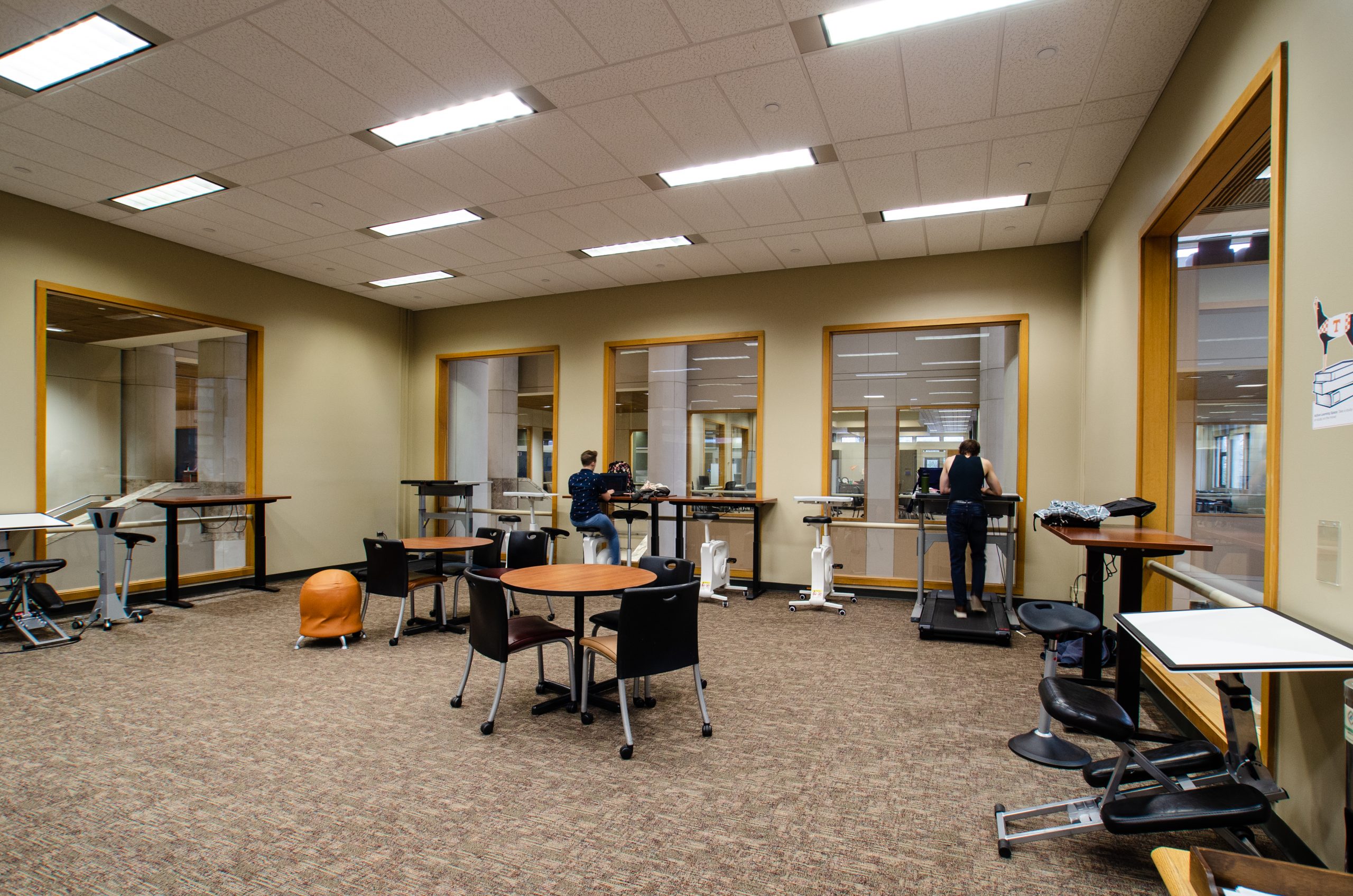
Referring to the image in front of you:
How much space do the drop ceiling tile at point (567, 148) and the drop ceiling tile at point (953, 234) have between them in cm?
Answer: 297

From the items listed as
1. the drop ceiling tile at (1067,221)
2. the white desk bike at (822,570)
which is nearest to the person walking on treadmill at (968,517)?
the white desk bike at (822,570)

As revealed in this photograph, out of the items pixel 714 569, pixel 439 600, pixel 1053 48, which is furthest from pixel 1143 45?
pixel 439 600

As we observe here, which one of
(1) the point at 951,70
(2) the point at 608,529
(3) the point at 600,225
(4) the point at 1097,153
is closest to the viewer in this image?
(1) the point at 951,70

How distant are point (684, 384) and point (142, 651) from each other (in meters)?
5.91

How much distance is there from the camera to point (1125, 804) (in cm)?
216

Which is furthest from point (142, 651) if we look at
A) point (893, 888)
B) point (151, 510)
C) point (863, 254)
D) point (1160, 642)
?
point (863, 254)

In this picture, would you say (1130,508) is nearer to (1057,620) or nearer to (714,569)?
(1057,620)

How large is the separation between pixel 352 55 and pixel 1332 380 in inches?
183

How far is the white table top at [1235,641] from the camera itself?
1.85 meters

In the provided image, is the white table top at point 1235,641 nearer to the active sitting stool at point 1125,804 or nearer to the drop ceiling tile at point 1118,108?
the active sitting stool at point 1125,804

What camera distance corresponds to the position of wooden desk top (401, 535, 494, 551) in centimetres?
568

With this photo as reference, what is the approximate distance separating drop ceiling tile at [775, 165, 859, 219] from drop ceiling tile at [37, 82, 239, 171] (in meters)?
4.21

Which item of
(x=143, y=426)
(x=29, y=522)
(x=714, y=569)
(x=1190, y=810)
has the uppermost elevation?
(x=143, y=426)

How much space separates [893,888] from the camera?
2305mm
